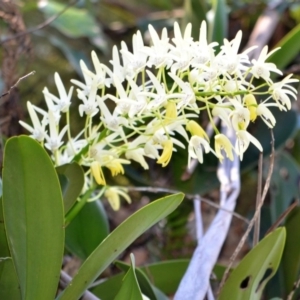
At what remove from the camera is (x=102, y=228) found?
2.29ft

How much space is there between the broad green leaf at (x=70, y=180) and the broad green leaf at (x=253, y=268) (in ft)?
0.64

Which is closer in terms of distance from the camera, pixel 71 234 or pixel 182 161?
pixel 71 234

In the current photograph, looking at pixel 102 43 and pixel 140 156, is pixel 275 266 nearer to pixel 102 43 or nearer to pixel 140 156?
pixel 140 156

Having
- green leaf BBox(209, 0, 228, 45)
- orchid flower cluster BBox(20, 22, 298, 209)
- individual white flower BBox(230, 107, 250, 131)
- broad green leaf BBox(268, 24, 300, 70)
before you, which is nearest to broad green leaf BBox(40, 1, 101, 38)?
green leaf BBox(209, 0, 228, 45)

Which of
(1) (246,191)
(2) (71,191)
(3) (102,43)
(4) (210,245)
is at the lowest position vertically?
(1) (246,191)

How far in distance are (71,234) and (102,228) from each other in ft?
0.14

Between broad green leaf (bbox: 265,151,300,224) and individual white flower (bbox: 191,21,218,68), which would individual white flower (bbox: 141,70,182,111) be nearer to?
individual white flower (bbox: 191,21,218,68)

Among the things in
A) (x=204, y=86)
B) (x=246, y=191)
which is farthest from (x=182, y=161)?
(x=204, y=86)

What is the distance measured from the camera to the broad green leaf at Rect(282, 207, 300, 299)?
2.26 feet

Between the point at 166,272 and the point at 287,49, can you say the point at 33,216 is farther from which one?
the point at 287,49

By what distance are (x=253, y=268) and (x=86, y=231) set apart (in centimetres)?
25

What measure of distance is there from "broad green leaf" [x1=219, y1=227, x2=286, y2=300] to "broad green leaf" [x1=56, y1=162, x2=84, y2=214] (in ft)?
0.64

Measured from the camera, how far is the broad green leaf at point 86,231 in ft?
2.24

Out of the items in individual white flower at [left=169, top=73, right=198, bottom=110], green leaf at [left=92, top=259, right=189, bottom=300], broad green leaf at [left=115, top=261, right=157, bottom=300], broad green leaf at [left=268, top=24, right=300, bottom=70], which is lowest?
green leaf at [left=92, top=259, right=189, bottom=300]
